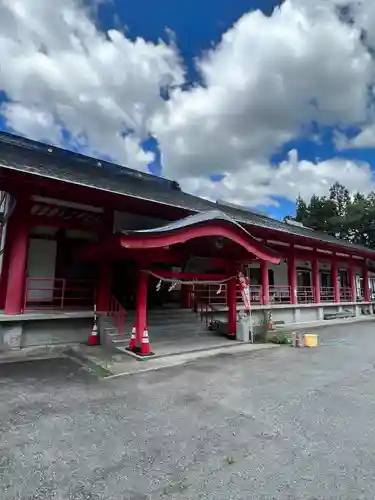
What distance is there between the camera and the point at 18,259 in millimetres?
7645

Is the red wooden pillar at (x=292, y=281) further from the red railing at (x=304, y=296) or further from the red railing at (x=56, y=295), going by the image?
the red railing at (x=56, y=295)

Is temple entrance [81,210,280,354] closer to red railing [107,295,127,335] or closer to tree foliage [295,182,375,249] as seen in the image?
red railing [107,295,127,335]

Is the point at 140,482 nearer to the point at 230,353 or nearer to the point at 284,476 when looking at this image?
the point at 284,476

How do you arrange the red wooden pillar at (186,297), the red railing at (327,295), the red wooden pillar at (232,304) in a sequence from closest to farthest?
the red wooden pillar at (232,304), the red wooden pillar at (186,297), the red railing at (327,295)

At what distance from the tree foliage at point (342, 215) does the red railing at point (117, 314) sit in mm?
31239

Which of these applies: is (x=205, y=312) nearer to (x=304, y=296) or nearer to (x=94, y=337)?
(x=94, y=337)

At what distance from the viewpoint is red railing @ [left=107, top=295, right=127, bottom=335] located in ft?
27.0

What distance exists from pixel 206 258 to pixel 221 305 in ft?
10.4

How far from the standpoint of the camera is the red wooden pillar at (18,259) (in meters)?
7.49

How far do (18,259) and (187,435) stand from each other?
6.16m

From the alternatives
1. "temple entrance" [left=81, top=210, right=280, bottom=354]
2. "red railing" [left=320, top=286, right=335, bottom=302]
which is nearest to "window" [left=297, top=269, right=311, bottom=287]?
"red railing" [left=320, top=286, right=335, bottom=302]

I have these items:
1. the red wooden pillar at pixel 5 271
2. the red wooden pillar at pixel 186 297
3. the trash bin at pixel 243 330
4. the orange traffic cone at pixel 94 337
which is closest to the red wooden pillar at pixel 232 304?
the trash bin at pixel 243 330

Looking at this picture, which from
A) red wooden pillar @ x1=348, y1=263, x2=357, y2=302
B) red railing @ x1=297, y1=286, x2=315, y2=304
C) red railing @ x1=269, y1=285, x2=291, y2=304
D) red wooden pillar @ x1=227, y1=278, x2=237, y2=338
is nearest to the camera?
red wooden pillar @ x1=227, y1=278, x2=237, y2=338

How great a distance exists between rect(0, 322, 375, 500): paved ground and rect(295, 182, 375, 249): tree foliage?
31.5 m
